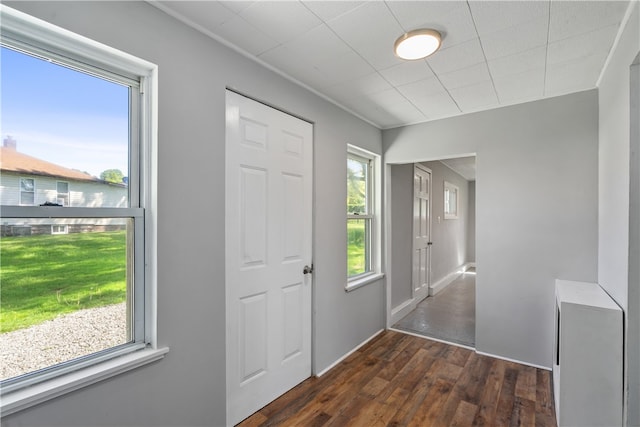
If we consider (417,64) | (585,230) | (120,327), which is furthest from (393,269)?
(120,327)

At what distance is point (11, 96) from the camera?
1.17m

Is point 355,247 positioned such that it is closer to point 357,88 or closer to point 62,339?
point 357,88

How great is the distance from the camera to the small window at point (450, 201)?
6060 mm

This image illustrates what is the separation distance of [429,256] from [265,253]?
3.72 m

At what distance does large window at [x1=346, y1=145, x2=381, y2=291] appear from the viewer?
3.16 m

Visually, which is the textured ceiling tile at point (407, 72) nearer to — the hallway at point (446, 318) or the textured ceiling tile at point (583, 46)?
the textured ceiling tile at point (583, 46)

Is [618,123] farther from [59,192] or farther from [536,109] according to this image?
[59,192]

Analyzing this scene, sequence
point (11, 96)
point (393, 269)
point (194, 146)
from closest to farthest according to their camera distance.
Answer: point (11, 96) < point (194, 146) < point (393, 269)

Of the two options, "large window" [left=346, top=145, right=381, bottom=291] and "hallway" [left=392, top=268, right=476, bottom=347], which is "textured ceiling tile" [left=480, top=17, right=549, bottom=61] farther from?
"hallway" [left=392, top=268, right=476, bottom=347]

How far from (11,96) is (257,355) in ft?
6.33

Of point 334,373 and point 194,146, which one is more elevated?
point 194,146

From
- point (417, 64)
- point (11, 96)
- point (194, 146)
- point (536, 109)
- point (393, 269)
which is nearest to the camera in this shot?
point (11, 96)

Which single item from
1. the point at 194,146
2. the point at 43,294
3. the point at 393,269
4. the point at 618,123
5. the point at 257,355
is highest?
the point at 618,123

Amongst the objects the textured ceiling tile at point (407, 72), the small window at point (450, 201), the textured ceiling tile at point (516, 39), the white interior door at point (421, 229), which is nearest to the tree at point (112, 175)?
the textured ceiling tile at point (407, 72)
